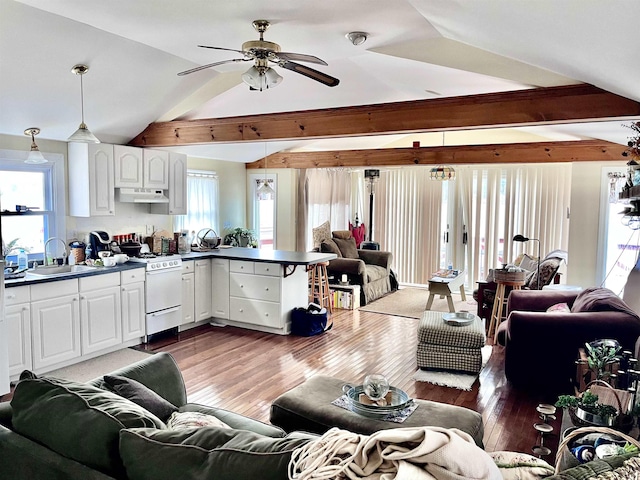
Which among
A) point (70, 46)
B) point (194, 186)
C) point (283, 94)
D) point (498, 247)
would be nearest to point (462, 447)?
point (70, 46)

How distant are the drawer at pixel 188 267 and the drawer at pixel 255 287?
0.49 meters

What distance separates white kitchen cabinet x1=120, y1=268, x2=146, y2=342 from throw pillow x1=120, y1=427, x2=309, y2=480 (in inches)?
148

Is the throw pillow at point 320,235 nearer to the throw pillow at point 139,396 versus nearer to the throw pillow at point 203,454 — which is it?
the throw pillow at point 139,396

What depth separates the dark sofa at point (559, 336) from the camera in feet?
12.2

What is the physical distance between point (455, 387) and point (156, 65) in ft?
13.3

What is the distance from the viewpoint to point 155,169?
6.00 m

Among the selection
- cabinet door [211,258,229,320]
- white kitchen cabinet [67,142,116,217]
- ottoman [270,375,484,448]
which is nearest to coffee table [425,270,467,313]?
cabinet door [211,258,229,320]

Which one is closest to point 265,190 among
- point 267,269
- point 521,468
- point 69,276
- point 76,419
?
point 267,269

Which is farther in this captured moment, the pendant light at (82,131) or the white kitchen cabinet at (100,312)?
the white kitchen cabinet at (100,312)

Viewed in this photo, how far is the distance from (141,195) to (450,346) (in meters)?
3.94

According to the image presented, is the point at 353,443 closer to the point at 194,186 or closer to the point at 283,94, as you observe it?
the point at 283,94

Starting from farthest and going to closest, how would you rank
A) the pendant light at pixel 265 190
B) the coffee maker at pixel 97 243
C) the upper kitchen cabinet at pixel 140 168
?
the pendant light at pixel 265 190
the upper kitchen cabinet at pixel 140 168
the coffee maker at pixel 97 243

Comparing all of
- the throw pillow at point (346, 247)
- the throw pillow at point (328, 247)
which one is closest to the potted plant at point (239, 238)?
the throw pillow at point (328, 247)

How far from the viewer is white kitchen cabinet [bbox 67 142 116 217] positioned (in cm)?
520
